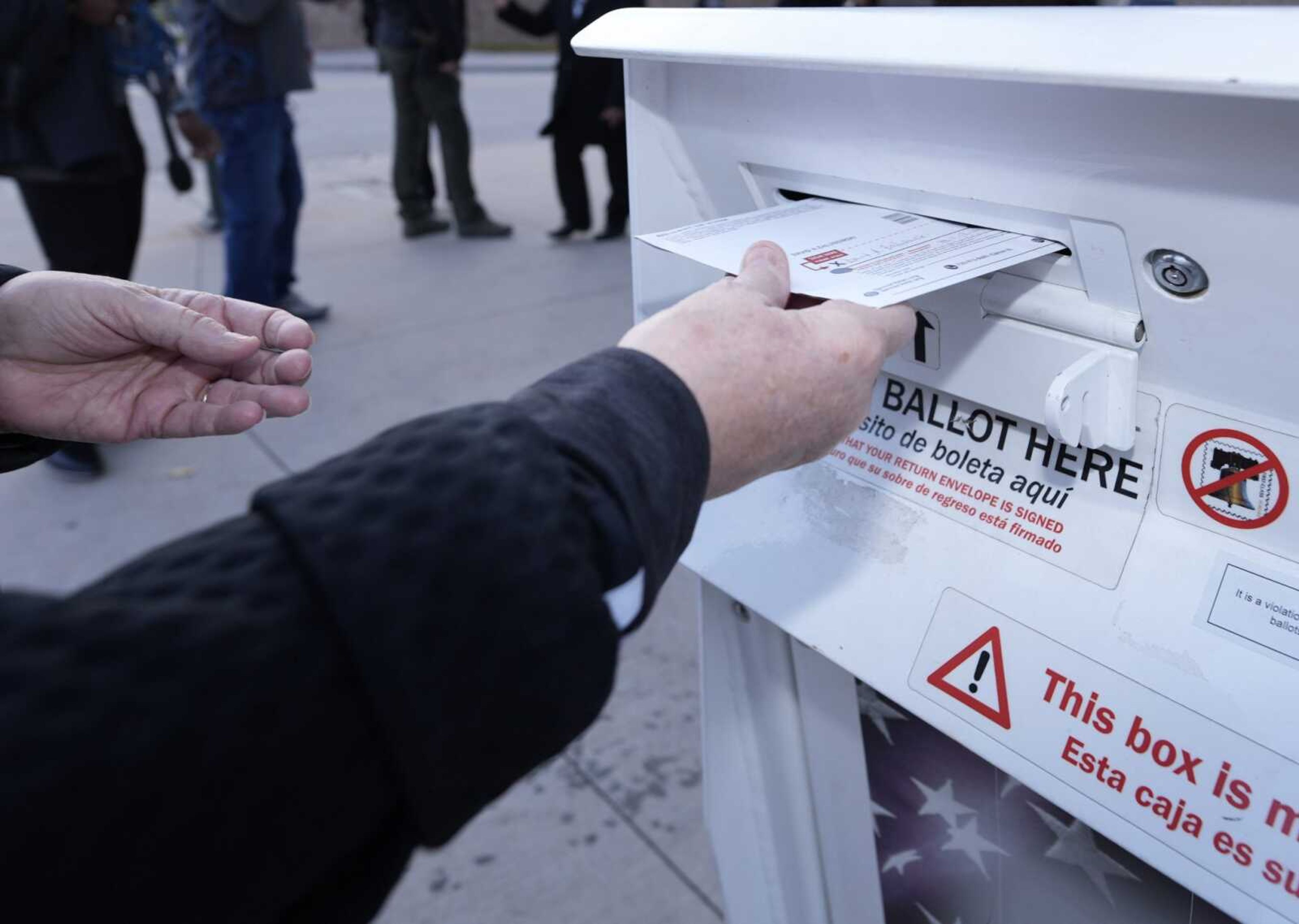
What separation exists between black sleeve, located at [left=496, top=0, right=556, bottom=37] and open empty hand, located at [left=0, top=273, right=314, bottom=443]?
4.55 metres

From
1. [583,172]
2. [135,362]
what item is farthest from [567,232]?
[135,362]

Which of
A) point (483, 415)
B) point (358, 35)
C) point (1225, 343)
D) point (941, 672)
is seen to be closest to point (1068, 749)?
point (941, 672)

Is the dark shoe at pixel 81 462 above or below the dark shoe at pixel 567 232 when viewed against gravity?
below

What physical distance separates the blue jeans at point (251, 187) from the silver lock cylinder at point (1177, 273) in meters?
3.29

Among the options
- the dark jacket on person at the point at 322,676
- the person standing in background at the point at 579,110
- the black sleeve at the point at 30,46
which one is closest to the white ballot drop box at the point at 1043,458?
the dark jacket on person at the point at 322,676

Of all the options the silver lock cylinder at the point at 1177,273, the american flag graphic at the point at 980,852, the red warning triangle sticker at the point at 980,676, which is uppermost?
the silver lock cylinder at the point at 1177,273

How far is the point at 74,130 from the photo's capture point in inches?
107

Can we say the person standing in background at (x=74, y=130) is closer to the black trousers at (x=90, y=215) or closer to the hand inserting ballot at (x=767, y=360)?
the black trousers at (x=90, y=215)

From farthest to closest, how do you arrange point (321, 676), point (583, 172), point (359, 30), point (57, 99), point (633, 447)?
point (359, 30) → point (583, 172) → point (57, 99) → point (633, 447) → point (321, 676)

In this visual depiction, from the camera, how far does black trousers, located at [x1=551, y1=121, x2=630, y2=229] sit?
203 inches

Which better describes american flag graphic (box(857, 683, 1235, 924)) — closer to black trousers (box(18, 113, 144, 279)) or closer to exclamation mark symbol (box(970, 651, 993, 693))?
exclamation mark symbol (box(970, 651, 993, 693))

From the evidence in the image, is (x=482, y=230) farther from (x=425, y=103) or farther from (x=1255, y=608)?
(x=1255, y=608)

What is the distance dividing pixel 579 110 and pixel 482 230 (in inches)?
35.8

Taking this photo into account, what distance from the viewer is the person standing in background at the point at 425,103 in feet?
16.3
